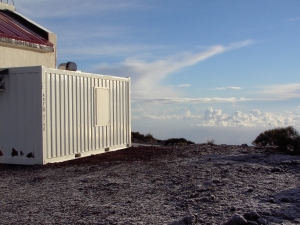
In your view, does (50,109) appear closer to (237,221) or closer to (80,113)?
(80,113)

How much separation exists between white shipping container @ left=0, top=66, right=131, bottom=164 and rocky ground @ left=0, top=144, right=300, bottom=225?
0.66 m

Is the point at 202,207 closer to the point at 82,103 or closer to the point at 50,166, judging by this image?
the point at 50,166

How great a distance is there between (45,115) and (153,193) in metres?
5.23

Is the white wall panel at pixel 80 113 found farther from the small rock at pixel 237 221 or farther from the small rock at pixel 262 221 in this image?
the small rock at pixel 262 221

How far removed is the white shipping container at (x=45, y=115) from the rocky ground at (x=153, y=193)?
2.16 ft

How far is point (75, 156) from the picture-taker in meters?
12.6

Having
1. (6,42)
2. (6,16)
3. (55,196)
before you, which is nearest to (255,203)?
(55,196)

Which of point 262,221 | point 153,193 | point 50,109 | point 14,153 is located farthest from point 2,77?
point 262,221

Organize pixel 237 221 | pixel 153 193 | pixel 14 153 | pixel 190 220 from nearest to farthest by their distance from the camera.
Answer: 1. pixel 237 221
2. pixel 190 220
3. pixel 153 193
4. pixel 14 153

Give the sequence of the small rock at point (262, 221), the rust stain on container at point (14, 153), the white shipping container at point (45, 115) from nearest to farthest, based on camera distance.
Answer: the small rock at point (262, 221)
the white shipping container at point (45, 115)
the rust stain on container at point (14, 153)

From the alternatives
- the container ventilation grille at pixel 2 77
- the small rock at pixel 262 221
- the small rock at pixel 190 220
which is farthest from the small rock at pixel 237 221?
the container ventilation grille at pixel 2 77

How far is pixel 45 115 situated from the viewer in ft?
36.8

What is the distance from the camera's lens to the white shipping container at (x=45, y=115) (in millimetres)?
11195

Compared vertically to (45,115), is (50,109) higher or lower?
higher
